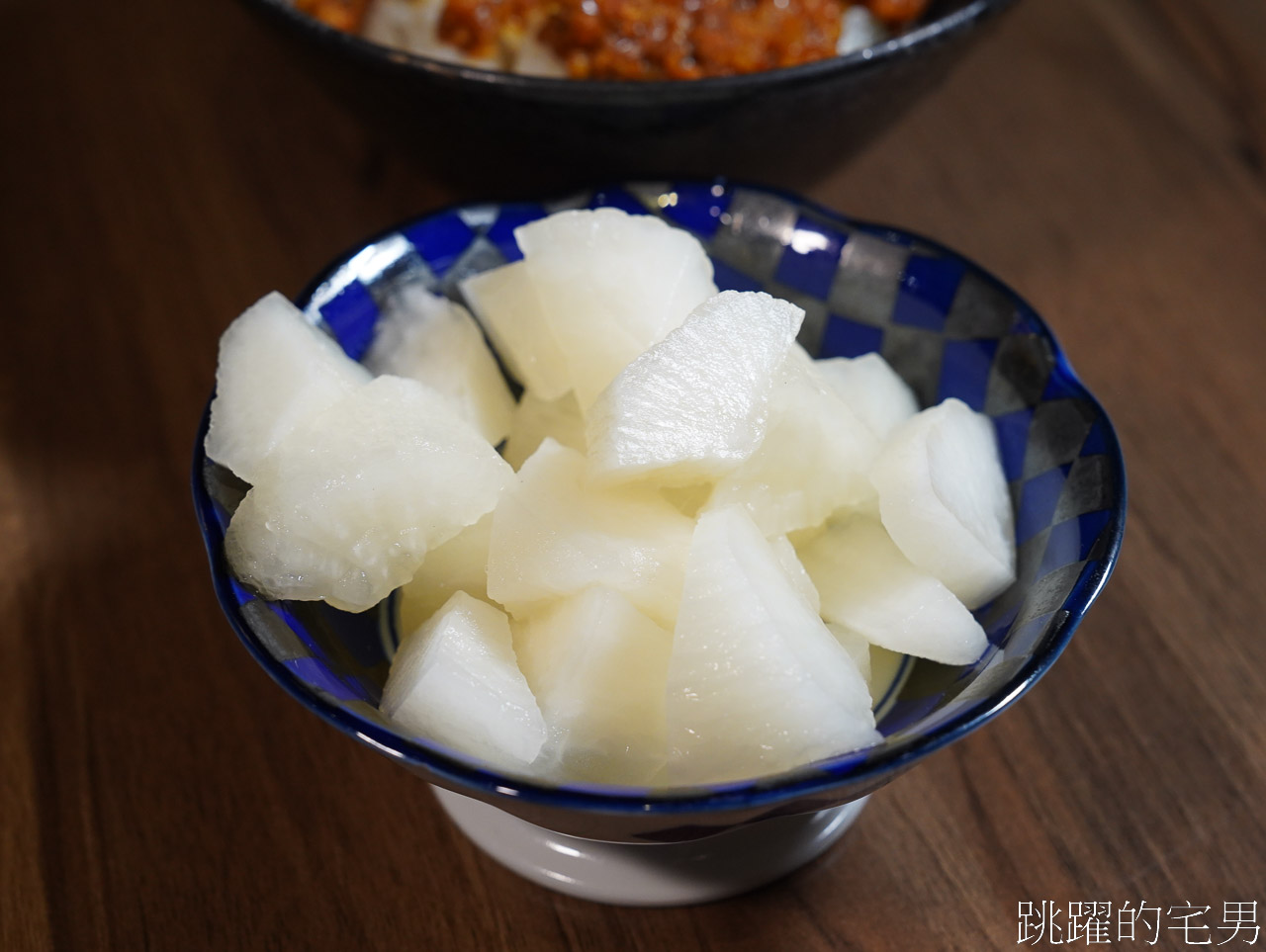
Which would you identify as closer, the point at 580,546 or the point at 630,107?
the point at 580,546

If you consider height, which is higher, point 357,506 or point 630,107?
point 630,107

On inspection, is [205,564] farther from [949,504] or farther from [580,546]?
[949,504]

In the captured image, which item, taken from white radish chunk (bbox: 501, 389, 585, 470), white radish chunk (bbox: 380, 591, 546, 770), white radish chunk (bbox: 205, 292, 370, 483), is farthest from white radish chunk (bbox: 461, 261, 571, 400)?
white radish chunk (bbox: 380, 591, 546, 770)

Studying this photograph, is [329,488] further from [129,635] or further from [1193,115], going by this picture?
[1193,115]

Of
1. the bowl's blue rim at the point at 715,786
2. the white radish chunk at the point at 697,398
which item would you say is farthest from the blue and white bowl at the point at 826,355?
the white radish chunk at the point at 697,398

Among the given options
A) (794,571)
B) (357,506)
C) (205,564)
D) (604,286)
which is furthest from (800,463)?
(205,564)

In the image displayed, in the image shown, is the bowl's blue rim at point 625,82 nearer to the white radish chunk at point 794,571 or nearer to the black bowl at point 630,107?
the black bowl at point 630,107
